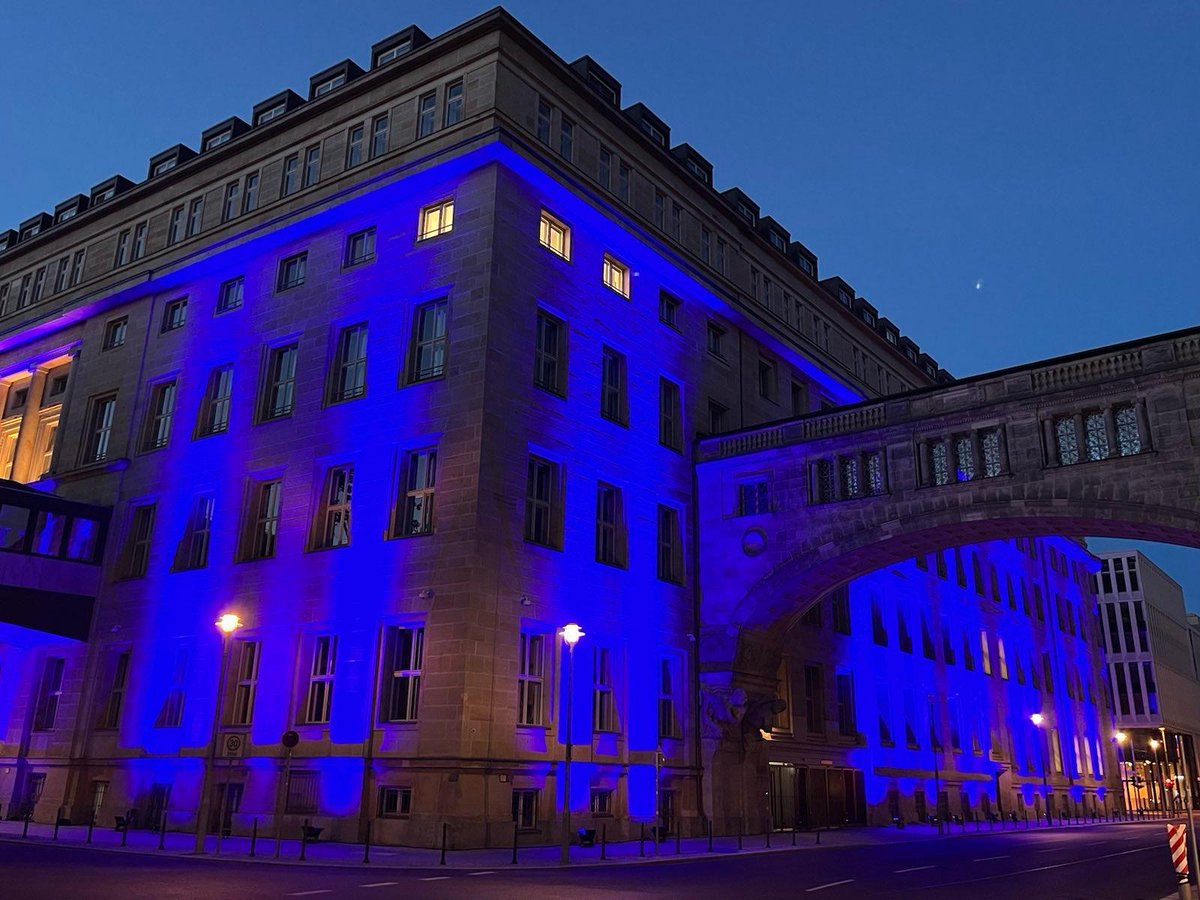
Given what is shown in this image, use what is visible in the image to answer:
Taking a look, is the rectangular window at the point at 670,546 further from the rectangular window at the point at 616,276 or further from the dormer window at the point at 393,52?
the dormer window at the point at 393,52

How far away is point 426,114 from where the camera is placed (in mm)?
37312

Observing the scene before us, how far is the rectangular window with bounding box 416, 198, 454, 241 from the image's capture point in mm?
35781

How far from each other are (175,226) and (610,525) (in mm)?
24527

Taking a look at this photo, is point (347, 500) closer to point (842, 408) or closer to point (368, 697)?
point (368, 697)

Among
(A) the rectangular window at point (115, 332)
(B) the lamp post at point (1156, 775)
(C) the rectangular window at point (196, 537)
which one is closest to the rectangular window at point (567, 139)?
(C) the rectangular window at point (196, 537)

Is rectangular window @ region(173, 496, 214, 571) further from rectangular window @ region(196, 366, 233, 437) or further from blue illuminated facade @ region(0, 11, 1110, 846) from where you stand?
rectangular window @ region(196, 366, 233, 437)

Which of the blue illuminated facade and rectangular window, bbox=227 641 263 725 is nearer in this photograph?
the blue illuminated facade

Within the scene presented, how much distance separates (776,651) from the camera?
40.2 meters

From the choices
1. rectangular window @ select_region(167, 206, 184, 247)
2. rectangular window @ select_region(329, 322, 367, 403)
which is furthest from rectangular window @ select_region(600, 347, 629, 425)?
rectangular window @ select_region(167, 206, 184, 247)

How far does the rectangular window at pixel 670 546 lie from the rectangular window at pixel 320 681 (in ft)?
42.9

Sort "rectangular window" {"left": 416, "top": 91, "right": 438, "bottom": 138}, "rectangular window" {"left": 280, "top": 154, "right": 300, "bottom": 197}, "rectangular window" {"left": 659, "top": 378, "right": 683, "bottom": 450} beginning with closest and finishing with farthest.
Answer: "rectangular window" {"left": 416, "top": 91, "right": 438, "bottom": 138} → "rectangular window" {"left": 280, "top": 154, "right": 300, "bottom": 197} → "rectangular window" {"left": 659, "top": 378, "right": 683, "bottom": 450}

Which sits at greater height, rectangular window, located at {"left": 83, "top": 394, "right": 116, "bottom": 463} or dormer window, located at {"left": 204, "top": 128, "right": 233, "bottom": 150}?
dormer window, located at {"left": 204, "top": 128, "right": 233, "bottom": 150}

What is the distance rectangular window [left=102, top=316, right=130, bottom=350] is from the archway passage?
1070 inches

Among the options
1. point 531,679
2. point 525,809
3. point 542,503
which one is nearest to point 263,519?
point 542,503
